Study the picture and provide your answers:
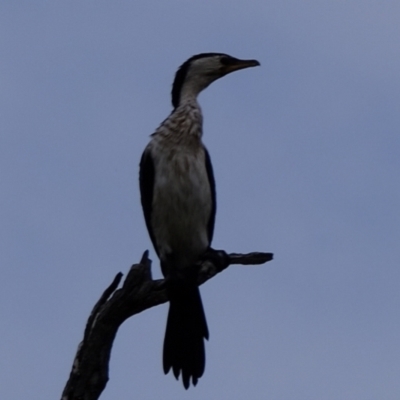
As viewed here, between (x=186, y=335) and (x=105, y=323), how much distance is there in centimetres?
130

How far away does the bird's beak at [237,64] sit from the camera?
296 inches

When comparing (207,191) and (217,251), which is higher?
(207,191)

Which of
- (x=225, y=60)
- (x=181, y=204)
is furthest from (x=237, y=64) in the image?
(x=181, y=204)

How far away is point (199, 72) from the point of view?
24.4ft

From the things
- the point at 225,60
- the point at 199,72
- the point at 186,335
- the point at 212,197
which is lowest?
the point at 186,335

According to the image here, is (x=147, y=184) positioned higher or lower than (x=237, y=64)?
lower

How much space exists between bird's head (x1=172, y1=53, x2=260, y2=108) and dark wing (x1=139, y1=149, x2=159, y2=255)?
0.62 m

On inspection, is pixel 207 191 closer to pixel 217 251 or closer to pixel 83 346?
pixel 217 251

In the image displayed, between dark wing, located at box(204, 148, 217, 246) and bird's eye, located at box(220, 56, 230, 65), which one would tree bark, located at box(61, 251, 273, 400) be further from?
bird's eye, located at box(220, 56, 230, 65)

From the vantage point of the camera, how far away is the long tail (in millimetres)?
6605

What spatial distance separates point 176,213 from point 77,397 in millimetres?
1684

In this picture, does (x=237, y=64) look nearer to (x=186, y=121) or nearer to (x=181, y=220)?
(x=186, y=121)

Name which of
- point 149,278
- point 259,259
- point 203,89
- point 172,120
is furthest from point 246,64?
point 149,278

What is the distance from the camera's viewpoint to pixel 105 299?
18.1 ft
